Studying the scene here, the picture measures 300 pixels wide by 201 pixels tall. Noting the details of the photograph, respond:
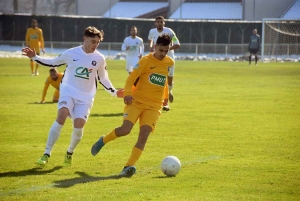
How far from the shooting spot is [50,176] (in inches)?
319

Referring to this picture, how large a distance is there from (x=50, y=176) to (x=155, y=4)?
160 ft

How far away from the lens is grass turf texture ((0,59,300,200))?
7270 millimetres

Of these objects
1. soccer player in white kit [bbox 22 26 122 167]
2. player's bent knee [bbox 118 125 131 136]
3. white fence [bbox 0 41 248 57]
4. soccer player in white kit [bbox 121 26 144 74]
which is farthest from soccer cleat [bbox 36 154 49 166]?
white fence [bbox 0 41 248 57]

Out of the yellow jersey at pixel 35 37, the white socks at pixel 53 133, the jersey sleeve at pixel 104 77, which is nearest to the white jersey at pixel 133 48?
the yellow jersey at pixel 35 37

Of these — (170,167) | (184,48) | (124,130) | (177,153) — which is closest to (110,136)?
(124,130)

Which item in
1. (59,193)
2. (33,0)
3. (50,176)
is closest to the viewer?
(59,193)

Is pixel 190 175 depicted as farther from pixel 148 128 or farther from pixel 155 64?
pixel 155 64

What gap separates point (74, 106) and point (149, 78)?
1.10 m

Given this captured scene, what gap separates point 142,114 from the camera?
8609 mm

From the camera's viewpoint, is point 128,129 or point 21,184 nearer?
point 21,184

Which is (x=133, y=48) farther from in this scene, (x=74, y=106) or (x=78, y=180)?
(x=78, y=180)

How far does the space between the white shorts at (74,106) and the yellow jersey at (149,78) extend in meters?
0.69

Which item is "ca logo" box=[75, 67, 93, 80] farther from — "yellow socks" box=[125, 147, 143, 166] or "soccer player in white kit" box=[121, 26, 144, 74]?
"soccer player in white kit" box=[121, 26, 144, 74]

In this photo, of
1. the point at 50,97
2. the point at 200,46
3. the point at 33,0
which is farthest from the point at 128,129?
the point at 33,0
